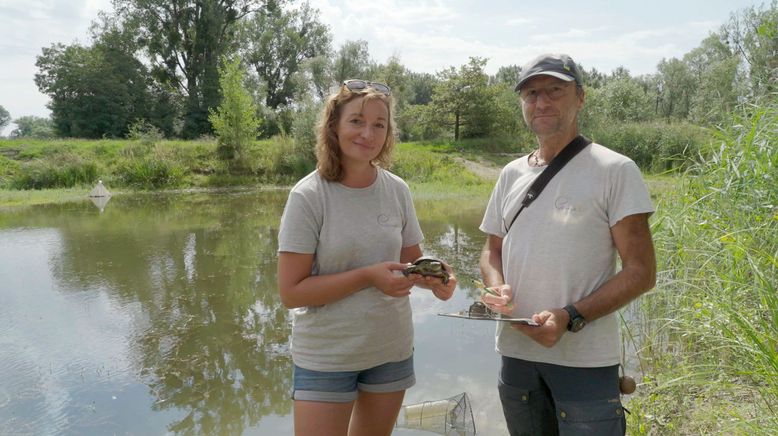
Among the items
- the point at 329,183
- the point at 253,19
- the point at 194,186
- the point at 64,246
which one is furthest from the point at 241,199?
the point at 253,19

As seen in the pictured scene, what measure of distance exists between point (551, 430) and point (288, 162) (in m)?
Result: 23.3

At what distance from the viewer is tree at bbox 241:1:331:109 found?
4103 cm

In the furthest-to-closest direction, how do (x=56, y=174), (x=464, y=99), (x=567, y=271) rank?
(x=464, y=99), (x=56, y=174), (x=567, y=271)

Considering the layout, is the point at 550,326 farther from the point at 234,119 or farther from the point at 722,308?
the point at 234,119

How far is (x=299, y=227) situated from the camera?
1.92 meters

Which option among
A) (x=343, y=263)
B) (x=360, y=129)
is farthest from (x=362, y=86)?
(x=343, y=263)

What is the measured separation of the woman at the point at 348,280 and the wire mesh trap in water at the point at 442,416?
1.88 m

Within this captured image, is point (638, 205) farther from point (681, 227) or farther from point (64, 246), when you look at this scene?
point (64, 246)

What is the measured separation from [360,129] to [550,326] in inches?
39.5

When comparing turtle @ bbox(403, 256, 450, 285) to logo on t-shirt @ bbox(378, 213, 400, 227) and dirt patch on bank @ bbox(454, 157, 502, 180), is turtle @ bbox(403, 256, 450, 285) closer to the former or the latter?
logo on t-shirt @ bbox(378, 213, 400, 227)

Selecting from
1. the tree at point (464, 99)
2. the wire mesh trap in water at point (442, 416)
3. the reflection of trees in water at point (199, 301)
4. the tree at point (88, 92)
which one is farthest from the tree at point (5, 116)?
the wire mesh trap in water at point (442, 416)

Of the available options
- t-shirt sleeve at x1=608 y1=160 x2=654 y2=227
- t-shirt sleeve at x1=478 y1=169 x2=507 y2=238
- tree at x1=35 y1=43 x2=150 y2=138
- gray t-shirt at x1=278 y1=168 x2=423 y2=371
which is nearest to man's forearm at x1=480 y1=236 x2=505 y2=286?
t-shirt sleeve at x1=478 y1=169 x2=507 y2=238

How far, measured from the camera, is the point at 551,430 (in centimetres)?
201

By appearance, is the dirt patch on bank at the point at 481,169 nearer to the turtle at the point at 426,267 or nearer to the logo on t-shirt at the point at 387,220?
the logo on t-shirt at the point at 387,220
